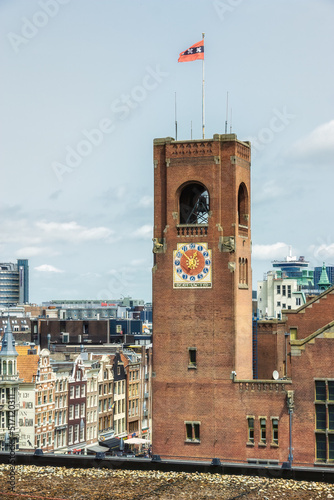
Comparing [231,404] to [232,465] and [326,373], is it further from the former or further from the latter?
[232,465]

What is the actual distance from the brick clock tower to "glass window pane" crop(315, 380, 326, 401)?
23.9 feet

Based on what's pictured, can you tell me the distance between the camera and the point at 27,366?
12169 centimetres

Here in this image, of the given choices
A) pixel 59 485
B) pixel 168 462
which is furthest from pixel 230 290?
pixel 59 485

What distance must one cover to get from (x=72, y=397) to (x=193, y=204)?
45549 millimetres

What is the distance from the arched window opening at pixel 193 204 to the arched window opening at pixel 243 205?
2987mm

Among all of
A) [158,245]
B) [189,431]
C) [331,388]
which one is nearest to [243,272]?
[158,245]

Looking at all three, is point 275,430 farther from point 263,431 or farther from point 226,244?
point 226,244

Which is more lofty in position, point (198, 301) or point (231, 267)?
point (231, 267)

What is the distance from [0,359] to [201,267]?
128 feet

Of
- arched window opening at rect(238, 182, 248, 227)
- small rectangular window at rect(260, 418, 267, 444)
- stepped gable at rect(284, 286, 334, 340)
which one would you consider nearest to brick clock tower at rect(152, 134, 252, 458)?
arched window opening at rect(238, 182, 248, 227)

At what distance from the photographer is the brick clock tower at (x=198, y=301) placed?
286 feet

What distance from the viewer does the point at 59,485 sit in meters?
64.4

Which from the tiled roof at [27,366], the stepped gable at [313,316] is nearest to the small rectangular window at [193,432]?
the stepped gable at [313,316]

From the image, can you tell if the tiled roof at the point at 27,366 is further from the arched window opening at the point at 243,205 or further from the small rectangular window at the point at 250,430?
the small rectangular window at the point at 250,430
